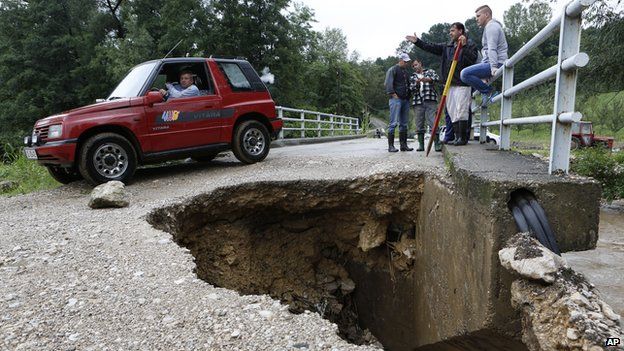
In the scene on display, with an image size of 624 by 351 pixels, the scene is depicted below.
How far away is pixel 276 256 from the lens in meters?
6.71

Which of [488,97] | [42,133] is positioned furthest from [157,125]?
[488,97]

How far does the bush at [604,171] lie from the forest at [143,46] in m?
1.74

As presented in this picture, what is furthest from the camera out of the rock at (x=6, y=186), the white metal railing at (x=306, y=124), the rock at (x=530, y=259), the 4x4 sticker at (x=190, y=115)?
the white metal railing at (x=306, y=124)

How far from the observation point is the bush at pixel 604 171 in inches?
320

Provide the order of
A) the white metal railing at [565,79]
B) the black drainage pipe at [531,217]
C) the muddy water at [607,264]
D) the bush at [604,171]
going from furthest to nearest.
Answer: the bush at [604,171]
the muddy water at [607,264]
the white metal railing at [565,79]
the black drainage pipe at [531,217]

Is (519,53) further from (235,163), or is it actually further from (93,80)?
(93,80)

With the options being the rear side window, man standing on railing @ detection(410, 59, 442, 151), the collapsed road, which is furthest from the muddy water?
the rear side window

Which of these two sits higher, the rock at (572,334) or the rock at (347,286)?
the rock at (572,334)

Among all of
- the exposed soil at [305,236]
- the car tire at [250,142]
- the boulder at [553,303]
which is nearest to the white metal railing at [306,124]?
the car tire at [250,142]

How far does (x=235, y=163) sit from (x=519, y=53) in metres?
5.27

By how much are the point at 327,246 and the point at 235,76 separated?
3399mm

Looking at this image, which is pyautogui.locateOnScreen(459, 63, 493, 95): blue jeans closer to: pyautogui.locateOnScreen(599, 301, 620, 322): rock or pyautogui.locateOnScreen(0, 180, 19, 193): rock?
pyautogui.locateOnScreen(599, 301, 620, 322): rock

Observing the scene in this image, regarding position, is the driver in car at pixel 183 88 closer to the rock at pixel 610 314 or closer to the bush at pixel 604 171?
the rock at pixel 610 314

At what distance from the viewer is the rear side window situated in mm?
7262
